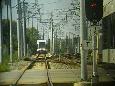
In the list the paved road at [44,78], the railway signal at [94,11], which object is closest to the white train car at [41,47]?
the paved road at [44,78]

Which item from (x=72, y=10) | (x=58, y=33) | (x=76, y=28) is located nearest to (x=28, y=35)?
(x=58, y=33)

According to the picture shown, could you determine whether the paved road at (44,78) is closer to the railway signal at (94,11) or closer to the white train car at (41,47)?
the railway signal at (94,11)

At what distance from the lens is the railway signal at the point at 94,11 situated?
44.3 ft

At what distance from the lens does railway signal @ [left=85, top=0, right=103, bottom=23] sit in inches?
532

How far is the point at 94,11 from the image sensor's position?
1355cm

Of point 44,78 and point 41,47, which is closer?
point 44,78

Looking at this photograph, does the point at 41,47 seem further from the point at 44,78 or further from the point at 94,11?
the point at 94,11

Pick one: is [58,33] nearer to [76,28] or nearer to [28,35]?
[28,35]

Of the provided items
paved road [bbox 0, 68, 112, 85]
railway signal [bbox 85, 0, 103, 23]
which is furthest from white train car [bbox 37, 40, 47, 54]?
railway signal [bbox 85, 0, 103, 23]

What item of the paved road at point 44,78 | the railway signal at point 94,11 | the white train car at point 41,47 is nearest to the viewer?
the railway signal at point 94,11

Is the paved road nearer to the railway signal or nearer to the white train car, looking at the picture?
the railway signal

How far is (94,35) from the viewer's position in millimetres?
13805

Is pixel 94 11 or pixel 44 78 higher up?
pixel 94 11

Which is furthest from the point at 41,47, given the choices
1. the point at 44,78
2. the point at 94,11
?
the point at 94,11
